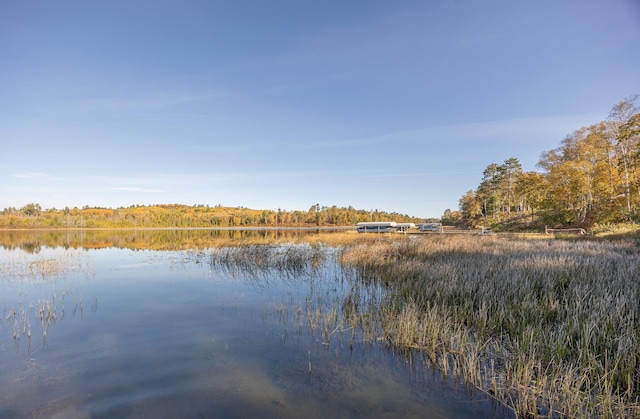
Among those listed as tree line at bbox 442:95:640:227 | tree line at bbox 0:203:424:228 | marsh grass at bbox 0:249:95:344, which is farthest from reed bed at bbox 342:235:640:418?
tree line at bbox 0:203:424:228

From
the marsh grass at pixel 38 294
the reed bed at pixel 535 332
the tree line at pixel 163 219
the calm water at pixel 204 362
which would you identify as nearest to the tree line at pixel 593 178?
the reed bed at pixel 535 332

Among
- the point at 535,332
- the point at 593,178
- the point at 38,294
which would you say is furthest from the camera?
the point at 593,178

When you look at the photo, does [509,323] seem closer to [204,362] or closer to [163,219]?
[204,362]

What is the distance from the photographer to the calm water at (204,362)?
12.4 ft

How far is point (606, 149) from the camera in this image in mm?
33281

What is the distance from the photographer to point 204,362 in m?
5.05

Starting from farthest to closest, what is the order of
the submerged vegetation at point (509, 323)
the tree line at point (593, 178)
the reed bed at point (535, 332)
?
the tree line at point (593, 178)
the submerged vegetation at point (509, 323)
the reed bed at point (535, 332)

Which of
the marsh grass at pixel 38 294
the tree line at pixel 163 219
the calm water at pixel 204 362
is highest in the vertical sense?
the tree line at pixel 163 219

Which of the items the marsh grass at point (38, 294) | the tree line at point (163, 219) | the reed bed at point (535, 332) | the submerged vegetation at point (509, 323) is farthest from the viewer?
the tree line at point (163, 219)

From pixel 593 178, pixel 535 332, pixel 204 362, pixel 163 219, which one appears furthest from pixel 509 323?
pixel 163 219

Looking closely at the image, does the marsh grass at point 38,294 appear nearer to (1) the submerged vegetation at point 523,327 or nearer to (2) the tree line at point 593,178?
(1) the submerged vegetation at point 523,327

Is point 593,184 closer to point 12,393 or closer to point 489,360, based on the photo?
point 489,360

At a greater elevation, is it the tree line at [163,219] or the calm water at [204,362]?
the tree line at [163,219]

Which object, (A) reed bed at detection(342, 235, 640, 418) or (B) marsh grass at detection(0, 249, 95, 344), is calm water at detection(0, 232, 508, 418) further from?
(A) reed bed at detection(342, 235, 640, 418)
